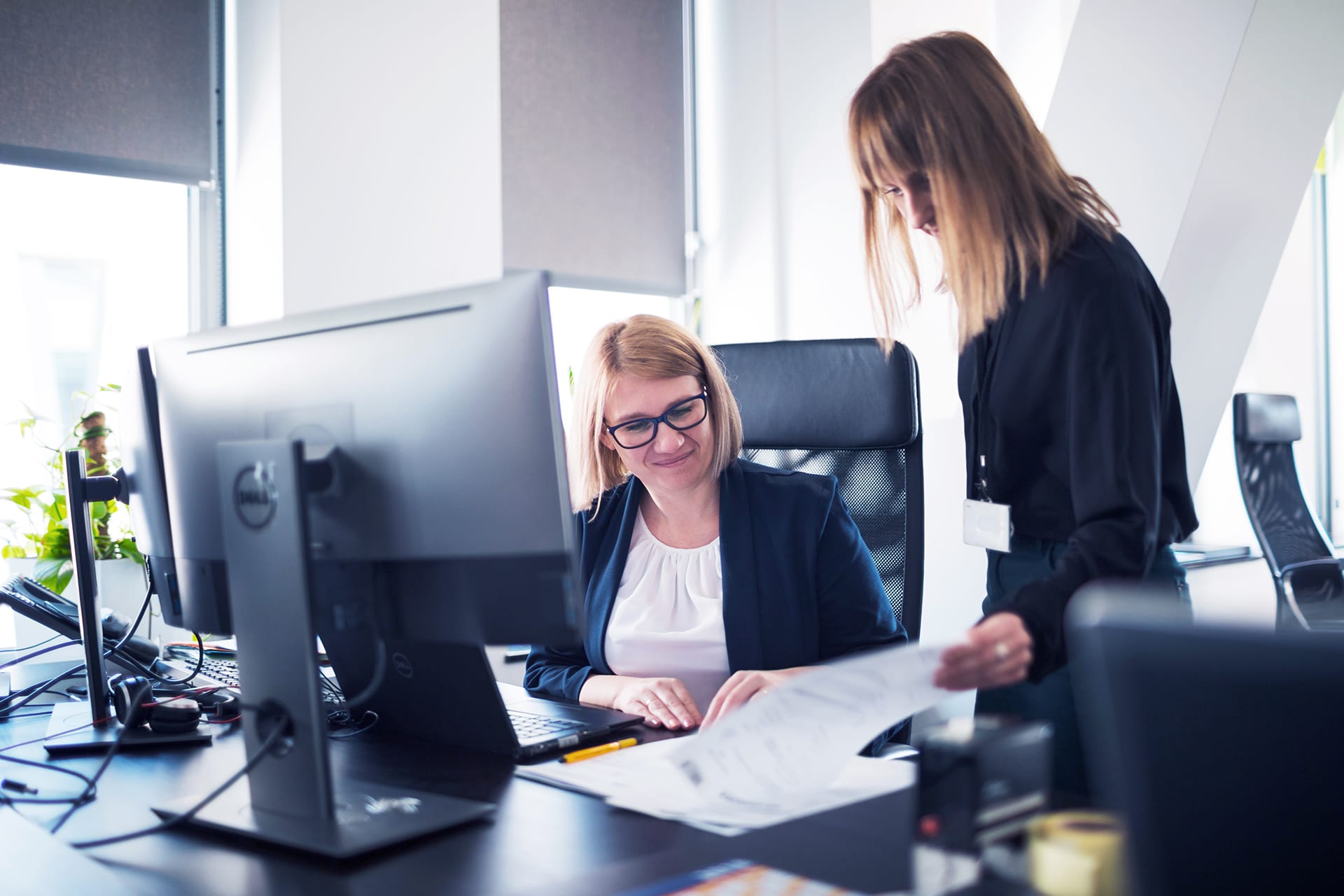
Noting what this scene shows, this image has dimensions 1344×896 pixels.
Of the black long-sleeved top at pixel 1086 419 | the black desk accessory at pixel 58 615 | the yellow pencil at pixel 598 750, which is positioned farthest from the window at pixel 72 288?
the black long-sleeved top at pixel 1086 419

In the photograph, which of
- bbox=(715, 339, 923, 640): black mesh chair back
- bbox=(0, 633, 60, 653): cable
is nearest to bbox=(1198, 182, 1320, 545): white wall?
bbox=(715, 339, 923, 640): black mesh chair back

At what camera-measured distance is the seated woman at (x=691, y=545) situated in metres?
1.61

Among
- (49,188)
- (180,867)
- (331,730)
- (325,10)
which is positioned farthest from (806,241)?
(180,867)

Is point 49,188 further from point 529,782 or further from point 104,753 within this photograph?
point 529,782

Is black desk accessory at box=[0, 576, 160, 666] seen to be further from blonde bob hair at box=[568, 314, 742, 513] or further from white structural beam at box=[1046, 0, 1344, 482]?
white structural beam at box=[1046, 0, 1344, 482]

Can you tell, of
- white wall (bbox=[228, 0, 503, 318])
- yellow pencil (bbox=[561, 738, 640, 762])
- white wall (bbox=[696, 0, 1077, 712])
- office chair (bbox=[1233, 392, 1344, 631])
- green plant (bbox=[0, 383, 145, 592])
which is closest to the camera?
yellow pencil (bbox=[561, 738, 640, 762])

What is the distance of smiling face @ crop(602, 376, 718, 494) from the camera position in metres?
1.68

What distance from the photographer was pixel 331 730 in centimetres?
129

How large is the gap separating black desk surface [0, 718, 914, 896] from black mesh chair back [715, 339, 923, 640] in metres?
0.85

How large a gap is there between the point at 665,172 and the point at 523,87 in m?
0.63

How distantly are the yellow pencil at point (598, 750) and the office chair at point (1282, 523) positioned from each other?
2.93m

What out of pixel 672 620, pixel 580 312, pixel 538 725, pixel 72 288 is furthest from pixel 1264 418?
pixel 72 288

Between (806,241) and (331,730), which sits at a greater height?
(806,241)

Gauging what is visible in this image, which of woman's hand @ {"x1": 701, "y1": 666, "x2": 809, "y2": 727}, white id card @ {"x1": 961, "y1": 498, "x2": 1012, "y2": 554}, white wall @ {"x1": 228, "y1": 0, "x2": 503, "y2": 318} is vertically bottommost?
woman's hand @ {"x1": 701, "y1": 666, "x2": 809, "y2": 727}
